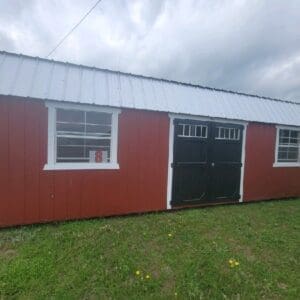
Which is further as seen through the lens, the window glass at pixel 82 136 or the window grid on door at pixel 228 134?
the window grid on door at pixel 228 134

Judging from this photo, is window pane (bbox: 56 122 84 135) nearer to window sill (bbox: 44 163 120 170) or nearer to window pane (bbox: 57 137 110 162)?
window pane (bbox: 57 137 110 162)

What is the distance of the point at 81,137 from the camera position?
593 cm

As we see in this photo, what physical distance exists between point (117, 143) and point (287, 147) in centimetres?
616

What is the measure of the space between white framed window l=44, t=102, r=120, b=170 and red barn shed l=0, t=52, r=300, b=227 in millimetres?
21

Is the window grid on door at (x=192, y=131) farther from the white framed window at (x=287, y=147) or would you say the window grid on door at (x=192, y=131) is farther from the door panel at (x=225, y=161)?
the white framed window at (x=287, y=147)

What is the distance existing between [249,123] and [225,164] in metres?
1.49

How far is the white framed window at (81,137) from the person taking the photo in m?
5.51

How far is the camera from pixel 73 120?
5824 mm

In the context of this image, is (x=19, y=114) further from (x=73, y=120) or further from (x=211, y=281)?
(x=211, y=281)

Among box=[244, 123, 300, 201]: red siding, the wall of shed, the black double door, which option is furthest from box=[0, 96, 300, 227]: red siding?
box=[244, 123, 300, 201]: red siding

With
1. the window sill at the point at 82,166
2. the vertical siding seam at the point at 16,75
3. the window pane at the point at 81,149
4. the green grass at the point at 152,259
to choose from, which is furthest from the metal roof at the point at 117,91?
the green grass at the point at 152,259

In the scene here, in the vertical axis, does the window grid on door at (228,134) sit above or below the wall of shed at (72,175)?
above

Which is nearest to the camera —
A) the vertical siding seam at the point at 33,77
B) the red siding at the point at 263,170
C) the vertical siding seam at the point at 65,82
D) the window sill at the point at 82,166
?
the vertical siding seam at the point at 33,77

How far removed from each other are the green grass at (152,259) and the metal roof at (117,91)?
8.78 ft
